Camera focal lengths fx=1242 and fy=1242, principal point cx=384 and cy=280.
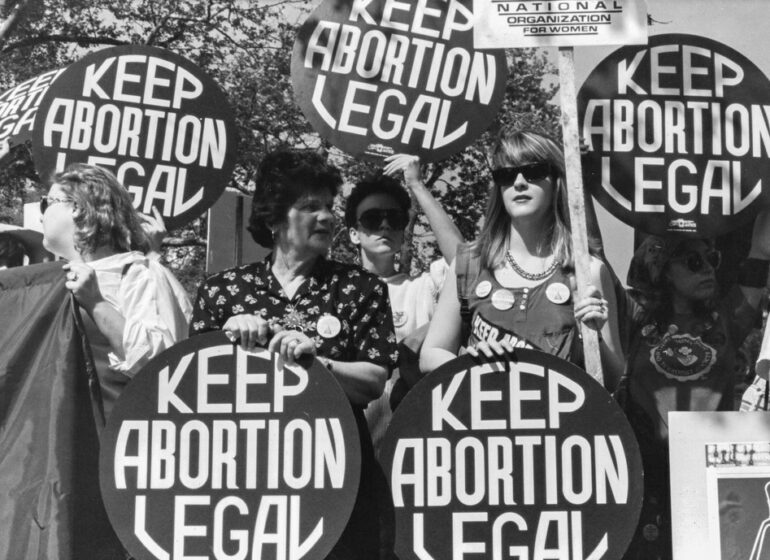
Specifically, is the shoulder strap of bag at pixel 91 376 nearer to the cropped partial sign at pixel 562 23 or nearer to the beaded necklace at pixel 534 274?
the beaded necklace at pixel 534 274

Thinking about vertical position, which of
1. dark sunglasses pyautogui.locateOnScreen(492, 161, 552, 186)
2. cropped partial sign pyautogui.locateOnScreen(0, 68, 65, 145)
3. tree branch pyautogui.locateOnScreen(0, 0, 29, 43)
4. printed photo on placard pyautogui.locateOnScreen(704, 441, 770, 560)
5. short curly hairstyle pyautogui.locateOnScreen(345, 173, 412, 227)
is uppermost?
tree branch pyautogui.locateOnScreen(0, 0, 29, 43)

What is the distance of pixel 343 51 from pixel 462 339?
46.9 inches

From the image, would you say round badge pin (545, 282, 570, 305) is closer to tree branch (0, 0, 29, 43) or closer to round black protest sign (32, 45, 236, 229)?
round black protest sign (32, 45, 236, 229)

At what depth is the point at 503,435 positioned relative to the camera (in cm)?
336

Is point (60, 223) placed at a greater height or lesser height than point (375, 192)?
lesser

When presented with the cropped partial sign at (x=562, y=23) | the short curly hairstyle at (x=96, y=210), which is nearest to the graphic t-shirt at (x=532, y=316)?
the cropped partial sign at (x=562, y=23)

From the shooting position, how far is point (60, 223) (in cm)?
387

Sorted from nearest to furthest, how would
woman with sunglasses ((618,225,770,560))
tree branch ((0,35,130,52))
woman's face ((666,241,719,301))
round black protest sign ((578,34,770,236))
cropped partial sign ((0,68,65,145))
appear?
1. round black protest sign ((578,34,770,236))
2. woman with sunglasses ((618,225,770,560))
3. woman's face ((666,241,719,301))
4. cropped partial sign ((0,68,65,145))
5. tree branch ((0,35,130,52))

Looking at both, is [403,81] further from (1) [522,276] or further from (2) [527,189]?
(1) [522,276]

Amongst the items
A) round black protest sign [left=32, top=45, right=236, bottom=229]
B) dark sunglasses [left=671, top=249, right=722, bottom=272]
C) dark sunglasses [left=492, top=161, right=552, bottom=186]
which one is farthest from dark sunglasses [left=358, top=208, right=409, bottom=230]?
dark sunglasses [left=671, top=249, right=722, bottom=272]

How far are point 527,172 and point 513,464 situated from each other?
2.92 feet

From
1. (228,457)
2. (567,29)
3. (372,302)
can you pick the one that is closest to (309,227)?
(372,302)

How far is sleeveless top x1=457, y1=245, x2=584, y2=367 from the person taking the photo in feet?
11.7

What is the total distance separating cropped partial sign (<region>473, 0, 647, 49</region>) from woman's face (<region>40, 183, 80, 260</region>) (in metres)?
1.37
